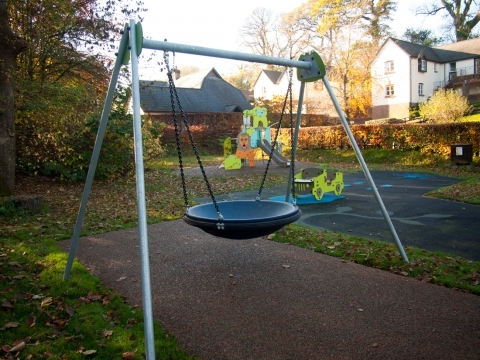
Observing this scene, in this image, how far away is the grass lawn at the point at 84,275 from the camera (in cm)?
277

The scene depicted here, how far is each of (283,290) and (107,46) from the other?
973 centimetres

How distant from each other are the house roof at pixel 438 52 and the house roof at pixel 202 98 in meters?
14.7

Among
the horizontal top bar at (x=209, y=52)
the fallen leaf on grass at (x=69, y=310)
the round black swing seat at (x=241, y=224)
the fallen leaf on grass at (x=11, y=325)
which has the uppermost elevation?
the horizontal top bar at (x=209, y=52)

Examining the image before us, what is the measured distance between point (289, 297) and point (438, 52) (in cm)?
4233

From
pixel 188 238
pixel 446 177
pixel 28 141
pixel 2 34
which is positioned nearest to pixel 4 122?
pixel 2 34

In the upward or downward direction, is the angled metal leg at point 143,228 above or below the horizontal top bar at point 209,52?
below

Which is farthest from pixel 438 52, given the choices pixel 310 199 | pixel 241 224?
pixel 241 224

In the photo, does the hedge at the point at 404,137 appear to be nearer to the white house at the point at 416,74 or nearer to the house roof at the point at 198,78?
the white house at the point at 416,74

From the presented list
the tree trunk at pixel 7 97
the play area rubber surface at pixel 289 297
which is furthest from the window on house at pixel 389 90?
the tree trunk at pixel 7 97

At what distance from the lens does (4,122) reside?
328 inches

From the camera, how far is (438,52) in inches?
1533

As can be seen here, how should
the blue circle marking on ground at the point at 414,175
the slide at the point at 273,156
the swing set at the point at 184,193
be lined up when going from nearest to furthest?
the swing set at the point at 184,193
the blue circle marking on ground at the point at 414,175
the slide at the point at 273,156

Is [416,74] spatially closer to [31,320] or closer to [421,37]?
[421,37]

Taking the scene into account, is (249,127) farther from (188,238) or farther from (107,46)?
(188,238)
